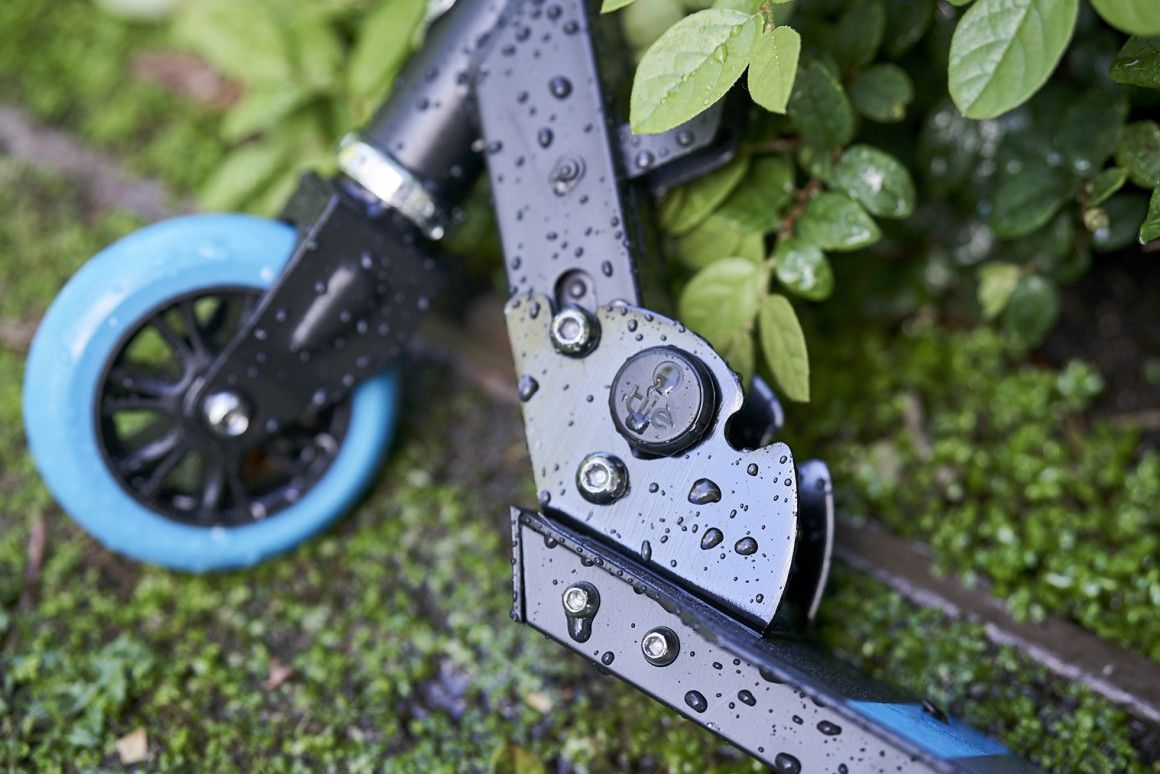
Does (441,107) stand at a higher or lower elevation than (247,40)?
lower

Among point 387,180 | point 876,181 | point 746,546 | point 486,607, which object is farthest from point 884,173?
point 486,607

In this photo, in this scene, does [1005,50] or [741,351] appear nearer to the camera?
[1005,50]

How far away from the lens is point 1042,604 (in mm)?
2035

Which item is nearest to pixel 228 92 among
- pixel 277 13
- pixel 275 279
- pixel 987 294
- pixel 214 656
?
pixel 277 13

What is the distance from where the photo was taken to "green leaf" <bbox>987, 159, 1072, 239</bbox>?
2.00 metres

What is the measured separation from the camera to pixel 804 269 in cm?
191

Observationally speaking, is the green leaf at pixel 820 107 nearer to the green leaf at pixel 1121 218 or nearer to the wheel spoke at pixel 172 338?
the green leaf at pixel 1121 218

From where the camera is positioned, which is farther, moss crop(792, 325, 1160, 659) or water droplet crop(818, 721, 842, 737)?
moss crop(792, 325, 1160, 659)

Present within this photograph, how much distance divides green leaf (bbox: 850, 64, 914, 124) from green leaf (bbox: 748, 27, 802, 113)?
0.53 metres

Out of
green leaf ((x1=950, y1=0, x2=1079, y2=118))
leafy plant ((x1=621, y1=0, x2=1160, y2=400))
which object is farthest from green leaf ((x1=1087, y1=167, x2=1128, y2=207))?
green leaf ((x1=950, y1=0, x2=1079, y2=118))

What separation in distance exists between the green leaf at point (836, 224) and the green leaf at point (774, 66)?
0.45m

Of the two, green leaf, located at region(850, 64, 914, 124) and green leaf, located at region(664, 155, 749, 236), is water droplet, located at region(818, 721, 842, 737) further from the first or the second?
green leaf, located at region(850, 64, 914, 124)

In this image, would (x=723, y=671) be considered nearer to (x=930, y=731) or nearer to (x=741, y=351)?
(x=930, y=731)

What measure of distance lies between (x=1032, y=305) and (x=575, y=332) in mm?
1095
